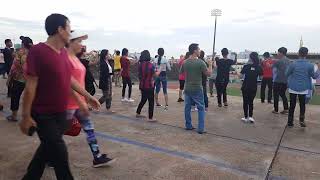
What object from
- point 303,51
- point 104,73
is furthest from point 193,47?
point 303,51

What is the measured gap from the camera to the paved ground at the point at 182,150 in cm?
520

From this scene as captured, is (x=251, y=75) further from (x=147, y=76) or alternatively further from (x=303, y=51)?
(x=147, y=76)

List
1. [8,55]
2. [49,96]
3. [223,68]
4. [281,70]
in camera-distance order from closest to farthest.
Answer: [49,96] < [281,70] < [223,68] < [8,55]

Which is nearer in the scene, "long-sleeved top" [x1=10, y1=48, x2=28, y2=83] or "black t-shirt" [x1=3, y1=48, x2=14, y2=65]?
"long-sleeved top" [x1=10, y1=48, x2=28, y2=83]

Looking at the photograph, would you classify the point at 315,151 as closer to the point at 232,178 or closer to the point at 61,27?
the point at 232,178

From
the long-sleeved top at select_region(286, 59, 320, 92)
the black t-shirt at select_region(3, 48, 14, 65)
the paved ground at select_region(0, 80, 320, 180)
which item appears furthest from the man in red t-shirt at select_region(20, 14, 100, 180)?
the black t-shirt at select_region(3, 48, 14, 65)

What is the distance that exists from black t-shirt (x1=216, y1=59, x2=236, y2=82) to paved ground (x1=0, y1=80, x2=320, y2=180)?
75.2 inches

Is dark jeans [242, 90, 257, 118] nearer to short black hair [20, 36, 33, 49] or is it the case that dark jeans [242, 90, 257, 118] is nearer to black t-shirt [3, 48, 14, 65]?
short black hair [20, 36, 33, 49]

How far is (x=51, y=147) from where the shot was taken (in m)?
3.54

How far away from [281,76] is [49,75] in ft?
26.1

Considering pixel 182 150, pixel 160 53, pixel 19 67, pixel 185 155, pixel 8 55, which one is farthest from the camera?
pixel 8 55

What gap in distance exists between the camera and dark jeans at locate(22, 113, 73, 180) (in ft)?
11.6

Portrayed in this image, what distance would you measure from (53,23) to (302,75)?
20.3 ft

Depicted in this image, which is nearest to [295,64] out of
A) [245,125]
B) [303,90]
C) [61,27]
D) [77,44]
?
[303,90]
